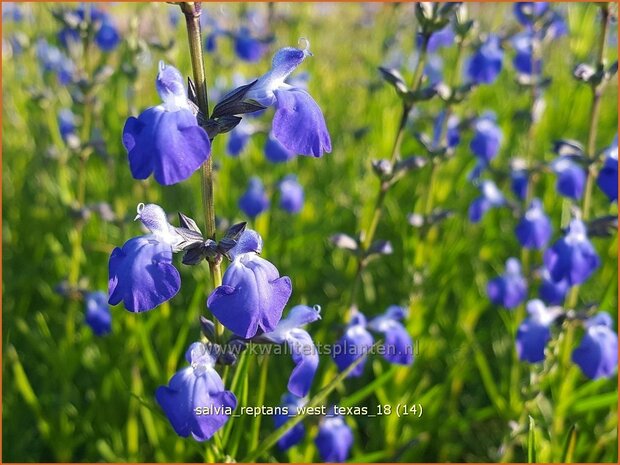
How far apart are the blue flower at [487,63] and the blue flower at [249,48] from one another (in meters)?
1.93

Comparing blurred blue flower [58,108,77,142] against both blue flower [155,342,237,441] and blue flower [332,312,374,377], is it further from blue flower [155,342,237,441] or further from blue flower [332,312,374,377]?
blue flower [155,342,237,441]

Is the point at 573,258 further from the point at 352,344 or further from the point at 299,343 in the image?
the point at 299,343

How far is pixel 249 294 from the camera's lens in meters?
→ 1.59

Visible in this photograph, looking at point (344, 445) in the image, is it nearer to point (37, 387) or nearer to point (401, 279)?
point (401, 279)

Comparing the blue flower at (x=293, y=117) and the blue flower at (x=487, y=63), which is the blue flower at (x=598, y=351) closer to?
the blue flower at (x=293, y=117)

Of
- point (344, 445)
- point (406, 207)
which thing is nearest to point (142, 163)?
point (344, 445)

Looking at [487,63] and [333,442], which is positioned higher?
[487,63]

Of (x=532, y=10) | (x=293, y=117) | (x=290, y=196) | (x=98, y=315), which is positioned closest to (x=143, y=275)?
(x=293, y=117)

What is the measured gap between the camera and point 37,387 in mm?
3691

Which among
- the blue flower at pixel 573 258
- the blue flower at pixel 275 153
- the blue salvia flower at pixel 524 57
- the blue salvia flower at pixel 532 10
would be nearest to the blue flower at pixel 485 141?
the blue salvia flower at pixel 524 57

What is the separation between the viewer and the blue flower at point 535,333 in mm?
2742

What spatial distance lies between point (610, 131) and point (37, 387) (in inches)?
220

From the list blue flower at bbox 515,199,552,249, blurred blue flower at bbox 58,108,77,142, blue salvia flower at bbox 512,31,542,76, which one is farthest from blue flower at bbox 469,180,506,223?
blurred blue flower at bbox 58,108,77,142

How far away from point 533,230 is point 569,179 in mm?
331
